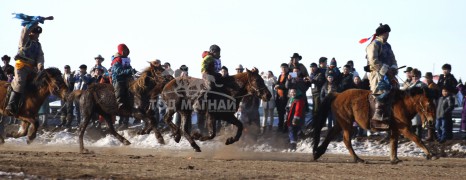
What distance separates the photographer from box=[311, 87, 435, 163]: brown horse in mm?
16562

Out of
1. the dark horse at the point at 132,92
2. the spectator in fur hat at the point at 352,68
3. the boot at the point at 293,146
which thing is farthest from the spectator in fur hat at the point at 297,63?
the dark horse at the point at 132,92

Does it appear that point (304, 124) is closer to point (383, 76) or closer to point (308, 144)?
point (308, 144)

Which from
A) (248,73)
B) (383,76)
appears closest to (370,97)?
(383,76)

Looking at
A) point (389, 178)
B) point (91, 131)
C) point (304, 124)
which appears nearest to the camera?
point (389, 178)

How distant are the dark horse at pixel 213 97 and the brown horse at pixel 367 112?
1643 mm

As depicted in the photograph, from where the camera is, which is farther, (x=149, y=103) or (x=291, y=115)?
(x=291, y=115)

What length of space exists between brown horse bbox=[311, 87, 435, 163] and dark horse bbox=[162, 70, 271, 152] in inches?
64.7

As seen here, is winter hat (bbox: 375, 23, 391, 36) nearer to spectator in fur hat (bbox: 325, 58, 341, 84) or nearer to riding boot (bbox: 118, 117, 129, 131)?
spectator in fur hat (bbox: 325, 58, 341, 84)

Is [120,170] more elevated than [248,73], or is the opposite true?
[248,73]

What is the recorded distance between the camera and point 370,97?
56.4 feet

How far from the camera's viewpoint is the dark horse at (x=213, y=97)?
18797 mm

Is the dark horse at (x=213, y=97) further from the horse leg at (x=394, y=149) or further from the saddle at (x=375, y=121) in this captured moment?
the horse leg at (x=394, y=149)

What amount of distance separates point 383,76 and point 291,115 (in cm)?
669

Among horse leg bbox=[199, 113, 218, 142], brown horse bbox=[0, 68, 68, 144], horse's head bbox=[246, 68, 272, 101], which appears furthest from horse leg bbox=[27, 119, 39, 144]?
horse's head bbox=[246, 68, 272, 101]
